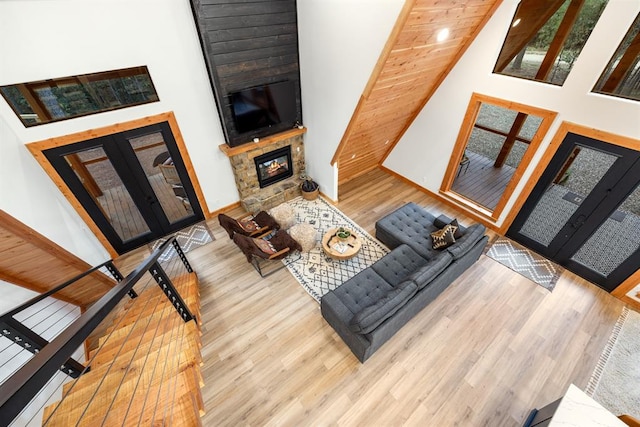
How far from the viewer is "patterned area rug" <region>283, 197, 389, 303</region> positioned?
14.4 ft

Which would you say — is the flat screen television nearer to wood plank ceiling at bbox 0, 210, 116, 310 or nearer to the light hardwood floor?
the light hardwood floor

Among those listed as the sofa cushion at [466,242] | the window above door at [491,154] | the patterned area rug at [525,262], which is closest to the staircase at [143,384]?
the sofa cushion at [466,242]

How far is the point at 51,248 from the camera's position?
3488mm

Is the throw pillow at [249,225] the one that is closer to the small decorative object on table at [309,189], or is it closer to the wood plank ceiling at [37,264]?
the small decorative object on table at [309,189]

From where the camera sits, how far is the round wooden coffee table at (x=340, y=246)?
173 inches

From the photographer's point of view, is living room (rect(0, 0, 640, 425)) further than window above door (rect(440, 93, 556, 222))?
No

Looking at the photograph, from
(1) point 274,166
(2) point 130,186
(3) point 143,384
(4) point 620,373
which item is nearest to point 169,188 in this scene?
(2) point 130,186

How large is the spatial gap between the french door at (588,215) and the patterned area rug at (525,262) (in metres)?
0.14

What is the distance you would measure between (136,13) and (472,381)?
623 centimetres

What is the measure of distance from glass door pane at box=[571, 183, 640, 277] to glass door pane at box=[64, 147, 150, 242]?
25.2ft

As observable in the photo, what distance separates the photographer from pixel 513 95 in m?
4.11

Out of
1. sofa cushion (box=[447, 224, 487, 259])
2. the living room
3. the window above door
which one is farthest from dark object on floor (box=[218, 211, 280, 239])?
the window above door

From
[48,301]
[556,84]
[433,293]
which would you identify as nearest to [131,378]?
[48,301]

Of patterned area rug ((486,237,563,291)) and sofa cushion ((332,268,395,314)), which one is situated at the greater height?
sofa cushion ((332,268,395,314))
